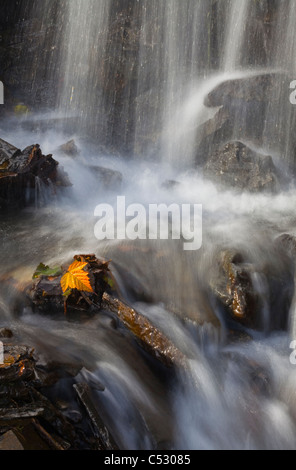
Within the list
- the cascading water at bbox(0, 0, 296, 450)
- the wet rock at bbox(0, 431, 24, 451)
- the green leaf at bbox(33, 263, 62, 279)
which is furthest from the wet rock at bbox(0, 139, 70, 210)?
the wet rock at bbox(0, 431, 24, 451)

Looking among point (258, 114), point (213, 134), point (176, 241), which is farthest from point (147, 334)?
point (258, 114)

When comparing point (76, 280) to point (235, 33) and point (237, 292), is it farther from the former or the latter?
point (235, 33)

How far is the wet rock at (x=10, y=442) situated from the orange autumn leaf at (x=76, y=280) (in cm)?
212

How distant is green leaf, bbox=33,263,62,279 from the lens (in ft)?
16.4

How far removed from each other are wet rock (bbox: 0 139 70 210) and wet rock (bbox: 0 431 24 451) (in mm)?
6135

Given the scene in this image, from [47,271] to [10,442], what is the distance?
2.69 metres

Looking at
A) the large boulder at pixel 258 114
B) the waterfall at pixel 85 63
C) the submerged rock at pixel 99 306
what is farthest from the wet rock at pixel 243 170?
the submerged rock at pixel 99 306

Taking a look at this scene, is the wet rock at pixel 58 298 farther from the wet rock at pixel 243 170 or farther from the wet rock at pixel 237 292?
the wet rock at pixel 243 170

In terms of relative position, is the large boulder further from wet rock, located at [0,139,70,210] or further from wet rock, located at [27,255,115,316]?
wet rock, located at [27,255,115,316]

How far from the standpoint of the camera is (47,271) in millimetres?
5086

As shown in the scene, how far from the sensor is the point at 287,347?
5.09 meters

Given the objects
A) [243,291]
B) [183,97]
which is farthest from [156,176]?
[243,291]

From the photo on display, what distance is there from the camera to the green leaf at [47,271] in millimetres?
5012
